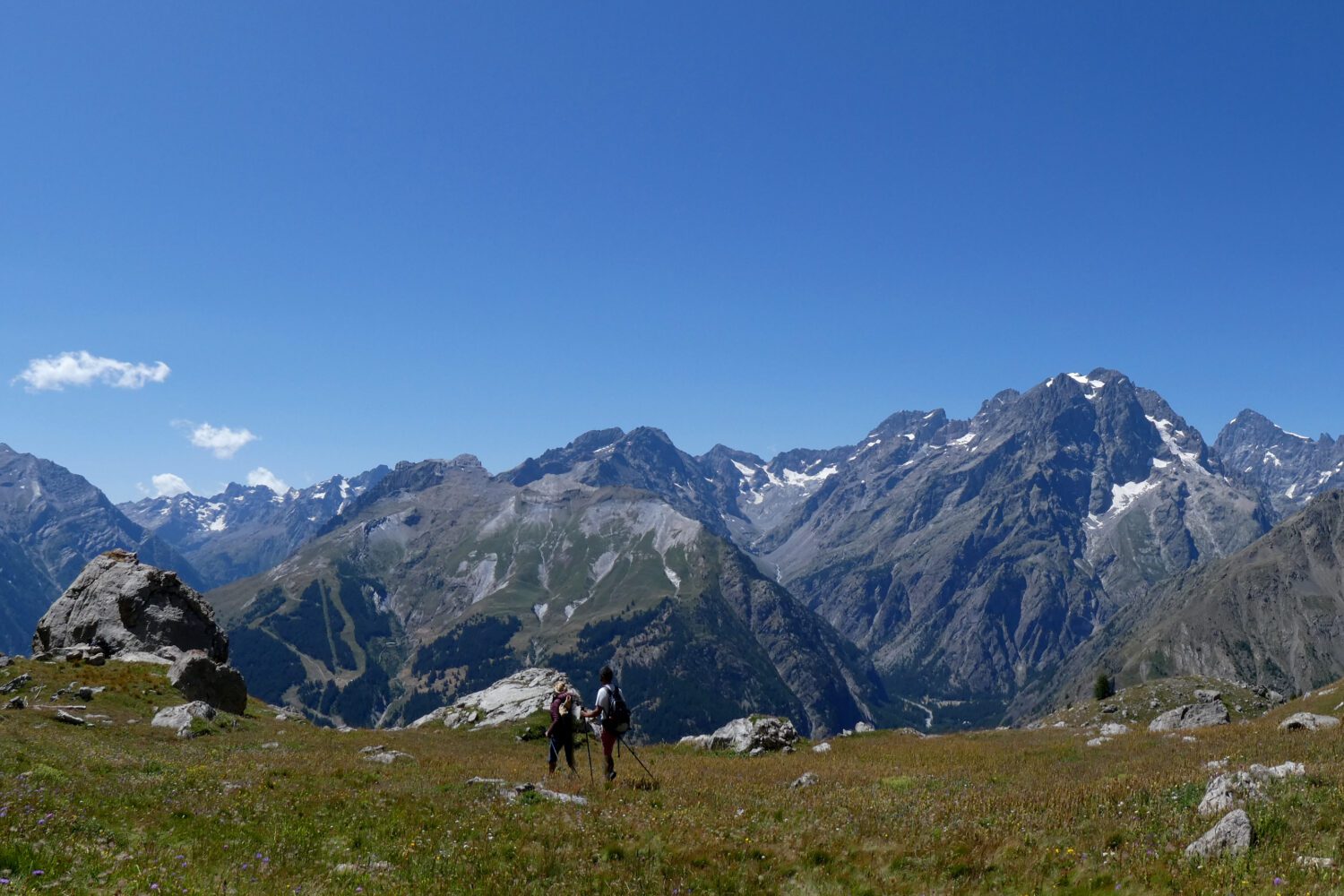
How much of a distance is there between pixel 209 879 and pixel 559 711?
1372cm

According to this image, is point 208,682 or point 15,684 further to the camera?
point 208,682

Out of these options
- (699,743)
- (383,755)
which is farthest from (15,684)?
(699,743)

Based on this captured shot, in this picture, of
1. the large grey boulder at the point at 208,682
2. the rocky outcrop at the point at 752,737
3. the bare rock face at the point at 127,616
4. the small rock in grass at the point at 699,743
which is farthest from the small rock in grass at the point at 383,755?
the bare rock face at the point at 127,616

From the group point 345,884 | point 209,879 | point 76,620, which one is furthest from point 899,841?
point 76,620

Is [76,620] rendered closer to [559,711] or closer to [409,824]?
[559,711]

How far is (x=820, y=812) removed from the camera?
17.1 meters

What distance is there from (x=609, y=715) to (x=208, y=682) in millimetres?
33988

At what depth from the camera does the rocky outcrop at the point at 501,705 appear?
1885 inches

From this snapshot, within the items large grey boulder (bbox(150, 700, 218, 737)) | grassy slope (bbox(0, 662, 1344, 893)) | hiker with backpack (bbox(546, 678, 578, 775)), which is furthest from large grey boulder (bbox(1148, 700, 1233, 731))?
large grey boulder (bbox(150, 700, 218, 737))

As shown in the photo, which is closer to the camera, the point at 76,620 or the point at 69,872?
the point at 69,872

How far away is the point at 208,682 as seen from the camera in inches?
1773

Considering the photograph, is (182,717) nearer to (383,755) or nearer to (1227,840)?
(383,755)

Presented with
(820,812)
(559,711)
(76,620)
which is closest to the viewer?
(820,812)

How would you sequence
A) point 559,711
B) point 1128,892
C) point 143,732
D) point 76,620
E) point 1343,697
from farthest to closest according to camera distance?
point 76,620 < point 1343,697 < point 143,732 < point 559,711 < point 1128,892
